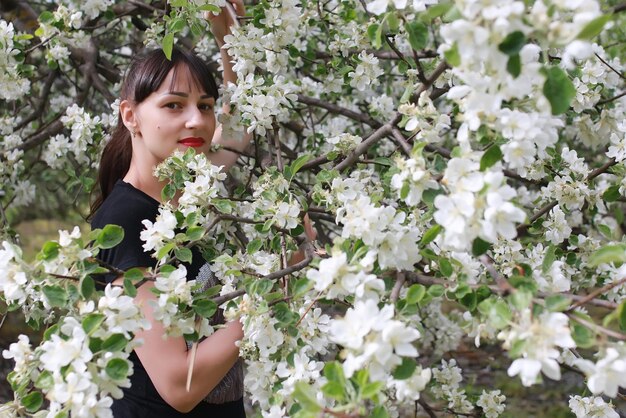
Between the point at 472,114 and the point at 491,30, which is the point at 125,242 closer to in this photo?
the point at 472,114

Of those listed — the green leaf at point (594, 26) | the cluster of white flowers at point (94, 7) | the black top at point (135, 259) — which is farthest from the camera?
the cluster of white flowers at point (94, 7)

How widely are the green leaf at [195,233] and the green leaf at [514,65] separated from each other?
0.80m

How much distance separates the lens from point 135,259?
5.97 feet

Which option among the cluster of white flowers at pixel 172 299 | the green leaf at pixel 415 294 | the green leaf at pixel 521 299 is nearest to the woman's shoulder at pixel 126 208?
the cluster of white flowers at pixel 172 299

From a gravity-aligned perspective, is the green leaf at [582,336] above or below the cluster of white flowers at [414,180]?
below

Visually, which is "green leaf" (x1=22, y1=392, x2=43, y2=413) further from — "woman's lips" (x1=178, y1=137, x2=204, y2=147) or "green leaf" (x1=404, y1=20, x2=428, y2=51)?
"green leaf" (x1=404, y1=20, x2=428, y2=51)

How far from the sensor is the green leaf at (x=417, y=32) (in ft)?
4.48

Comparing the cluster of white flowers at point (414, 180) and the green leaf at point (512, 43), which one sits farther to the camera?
the cluster of white flowers at point (414, 180)

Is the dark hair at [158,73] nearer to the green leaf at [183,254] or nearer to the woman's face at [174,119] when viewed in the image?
the woman's face at [174,119]

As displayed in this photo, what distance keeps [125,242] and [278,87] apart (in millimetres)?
626

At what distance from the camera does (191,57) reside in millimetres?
2189

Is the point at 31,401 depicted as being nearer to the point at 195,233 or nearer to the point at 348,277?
the point at 195,233

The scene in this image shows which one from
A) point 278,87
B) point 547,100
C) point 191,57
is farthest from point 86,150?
point 547,100

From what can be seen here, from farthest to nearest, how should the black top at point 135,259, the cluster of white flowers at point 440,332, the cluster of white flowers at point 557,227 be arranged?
the cluster of white flowers at point 440,332 < the cluster of white flowers at point 557,227 < the black top at point 135,259
